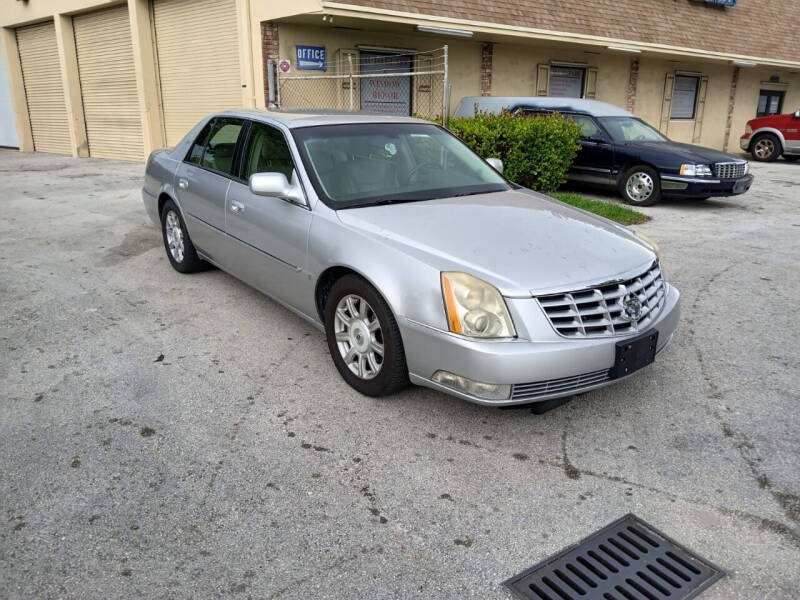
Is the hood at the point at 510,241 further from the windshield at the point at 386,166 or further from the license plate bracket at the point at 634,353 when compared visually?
the license plate bracket at the point at 634,353

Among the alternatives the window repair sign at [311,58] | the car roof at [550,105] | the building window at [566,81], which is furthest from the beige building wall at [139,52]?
the building window at [566,81]

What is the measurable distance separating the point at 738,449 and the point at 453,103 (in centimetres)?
1234

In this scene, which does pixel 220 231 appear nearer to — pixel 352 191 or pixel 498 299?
pixel 352 191

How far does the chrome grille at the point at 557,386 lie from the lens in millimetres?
3139

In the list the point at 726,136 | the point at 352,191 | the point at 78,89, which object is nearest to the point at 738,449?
the point at 352,191

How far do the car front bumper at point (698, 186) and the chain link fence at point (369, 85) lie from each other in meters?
4.27

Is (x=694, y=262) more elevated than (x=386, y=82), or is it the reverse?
(x=386, y=82)

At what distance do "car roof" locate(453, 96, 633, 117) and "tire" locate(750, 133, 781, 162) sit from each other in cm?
803

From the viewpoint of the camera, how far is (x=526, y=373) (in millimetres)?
3072

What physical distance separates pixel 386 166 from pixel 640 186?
7.19 meters

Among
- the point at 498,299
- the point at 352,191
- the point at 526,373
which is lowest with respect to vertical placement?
the point at 526,373

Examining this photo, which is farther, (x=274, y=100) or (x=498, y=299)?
(x=274, y=100)

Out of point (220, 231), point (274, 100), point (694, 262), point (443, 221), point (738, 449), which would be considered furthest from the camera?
point (274, 100)

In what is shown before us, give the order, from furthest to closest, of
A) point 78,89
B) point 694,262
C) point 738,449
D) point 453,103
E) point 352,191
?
point 78,89 → point 453,103 → point 694,262 → point 352,191 → point 738,449
